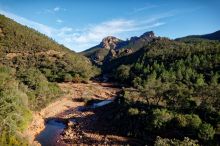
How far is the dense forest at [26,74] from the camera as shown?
178ft

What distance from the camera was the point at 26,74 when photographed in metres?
90.3

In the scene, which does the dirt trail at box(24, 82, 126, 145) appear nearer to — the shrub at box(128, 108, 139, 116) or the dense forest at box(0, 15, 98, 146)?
the dense forest at box(0, 15, 98, 146)

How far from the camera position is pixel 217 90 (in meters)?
57.9

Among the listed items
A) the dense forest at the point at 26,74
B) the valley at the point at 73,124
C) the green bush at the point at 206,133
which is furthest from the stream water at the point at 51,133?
the green bush at the point at 206,133

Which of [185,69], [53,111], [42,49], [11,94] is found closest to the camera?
[11,94]

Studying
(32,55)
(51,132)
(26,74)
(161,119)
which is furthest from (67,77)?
(161,119)

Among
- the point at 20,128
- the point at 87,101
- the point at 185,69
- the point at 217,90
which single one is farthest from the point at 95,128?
the point at 185,69

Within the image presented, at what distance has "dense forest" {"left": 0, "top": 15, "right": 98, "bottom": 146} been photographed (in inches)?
2138

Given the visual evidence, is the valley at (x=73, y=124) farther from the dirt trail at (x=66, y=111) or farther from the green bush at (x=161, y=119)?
the green bush at (x=161, y=119)

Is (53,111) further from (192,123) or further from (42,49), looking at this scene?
(42,49)

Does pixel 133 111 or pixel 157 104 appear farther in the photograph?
pixel 157 104

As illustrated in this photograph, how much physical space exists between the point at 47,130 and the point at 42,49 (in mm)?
94891

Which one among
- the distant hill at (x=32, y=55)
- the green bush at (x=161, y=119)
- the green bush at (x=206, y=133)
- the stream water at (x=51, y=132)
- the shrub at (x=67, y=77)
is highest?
the distant hill at (x=32, y=55)

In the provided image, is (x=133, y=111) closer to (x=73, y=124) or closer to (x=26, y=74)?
(x=73, y=124)
